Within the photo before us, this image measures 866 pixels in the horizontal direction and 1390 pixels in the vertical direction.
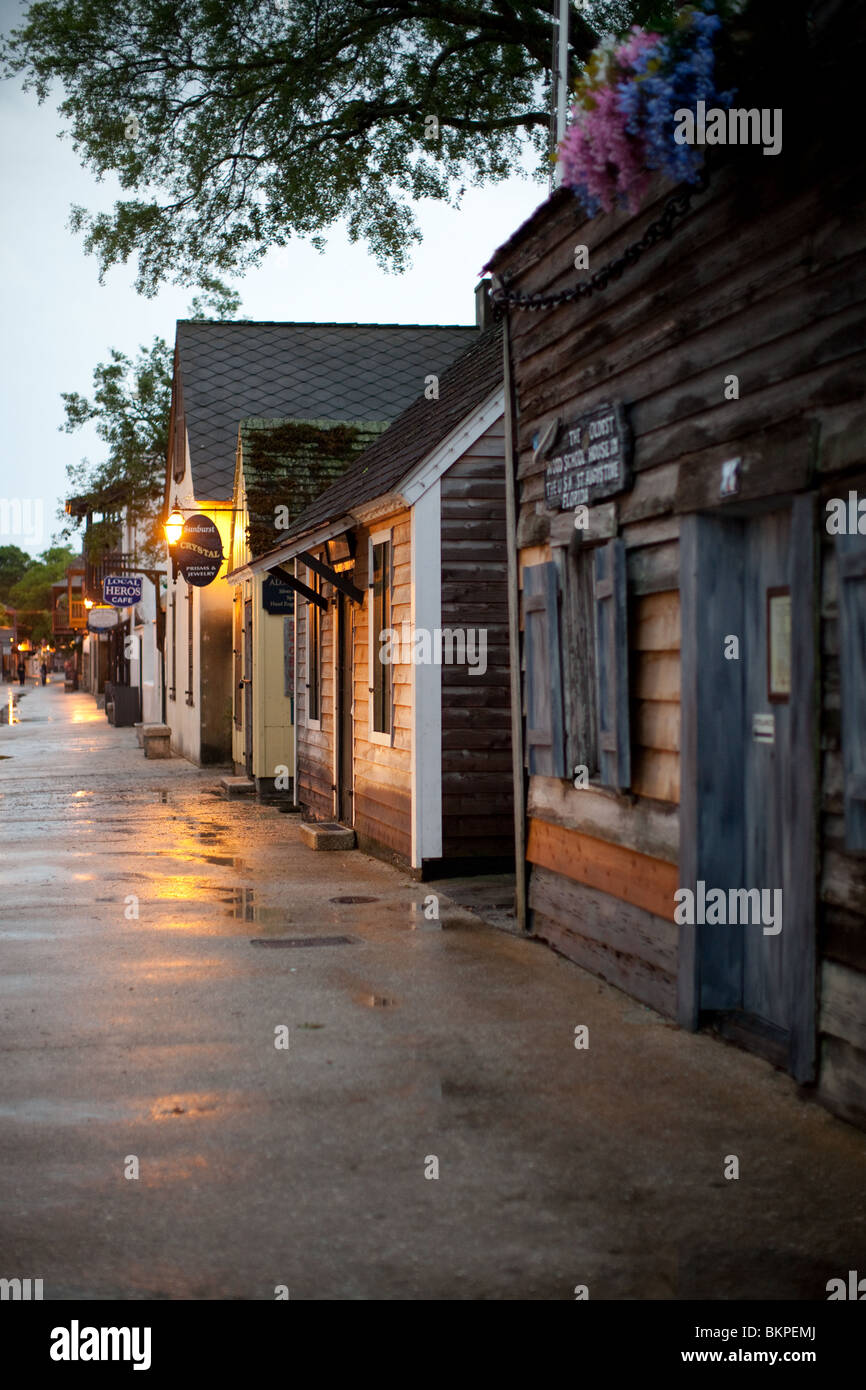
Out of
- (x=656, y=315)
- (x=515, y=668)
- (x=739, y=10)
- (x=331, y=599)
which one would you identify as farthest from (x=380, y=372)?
(x=739, y=10)

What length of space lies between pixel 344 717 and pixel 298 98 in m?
7.15

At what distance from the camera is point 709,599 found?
6.17 metres

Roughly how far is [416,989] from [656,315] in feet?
11.5

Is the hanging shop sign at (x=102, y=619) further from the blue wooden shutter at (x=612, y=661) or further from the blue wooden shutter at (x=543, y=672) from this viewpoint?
the blue wooden shutter at (x=612, y=661)

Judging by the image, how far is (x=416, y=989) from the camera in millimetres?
7355

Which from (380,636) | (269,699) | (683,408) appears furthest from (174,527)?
(683,408)

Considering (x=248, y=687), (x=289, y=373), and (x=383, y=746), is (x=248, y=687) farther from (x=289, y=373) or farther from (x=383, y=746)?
(x=383, y=746)

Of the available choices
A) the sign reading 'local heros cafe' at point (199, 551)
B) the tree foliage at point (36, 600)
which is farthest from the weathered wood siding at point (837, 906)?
the tree foliage at point (36, 600)

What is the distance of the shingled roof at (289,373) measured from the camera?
23047mm

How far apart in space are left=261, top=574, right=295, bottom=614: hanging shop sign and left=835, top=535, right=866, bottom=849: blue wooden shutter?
45.7ft

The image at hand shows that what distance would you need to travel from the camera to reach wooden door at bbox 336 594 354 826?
14078 mm

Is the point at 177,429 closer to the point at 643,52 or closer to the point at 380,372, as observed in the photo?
the point at 380,372

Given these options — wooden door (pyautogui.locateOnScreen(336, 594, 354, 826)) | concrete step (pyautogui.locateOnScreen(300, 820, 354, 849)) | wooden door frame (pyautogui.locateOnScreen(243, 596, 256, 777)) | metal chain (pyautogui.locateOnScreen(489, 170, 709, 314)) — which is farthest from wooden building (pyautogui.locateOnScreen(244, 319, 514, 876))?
wooden door frame (pyautogui.locateOnScreen(243, 596, 256, 777))

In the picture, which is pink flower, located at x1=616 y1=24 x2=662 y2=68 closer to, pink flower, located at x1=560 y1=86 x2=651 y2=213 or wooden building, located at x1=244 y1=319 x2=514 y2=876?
pink flower, located at x1=560 y1=86 x2=651 y2=213
